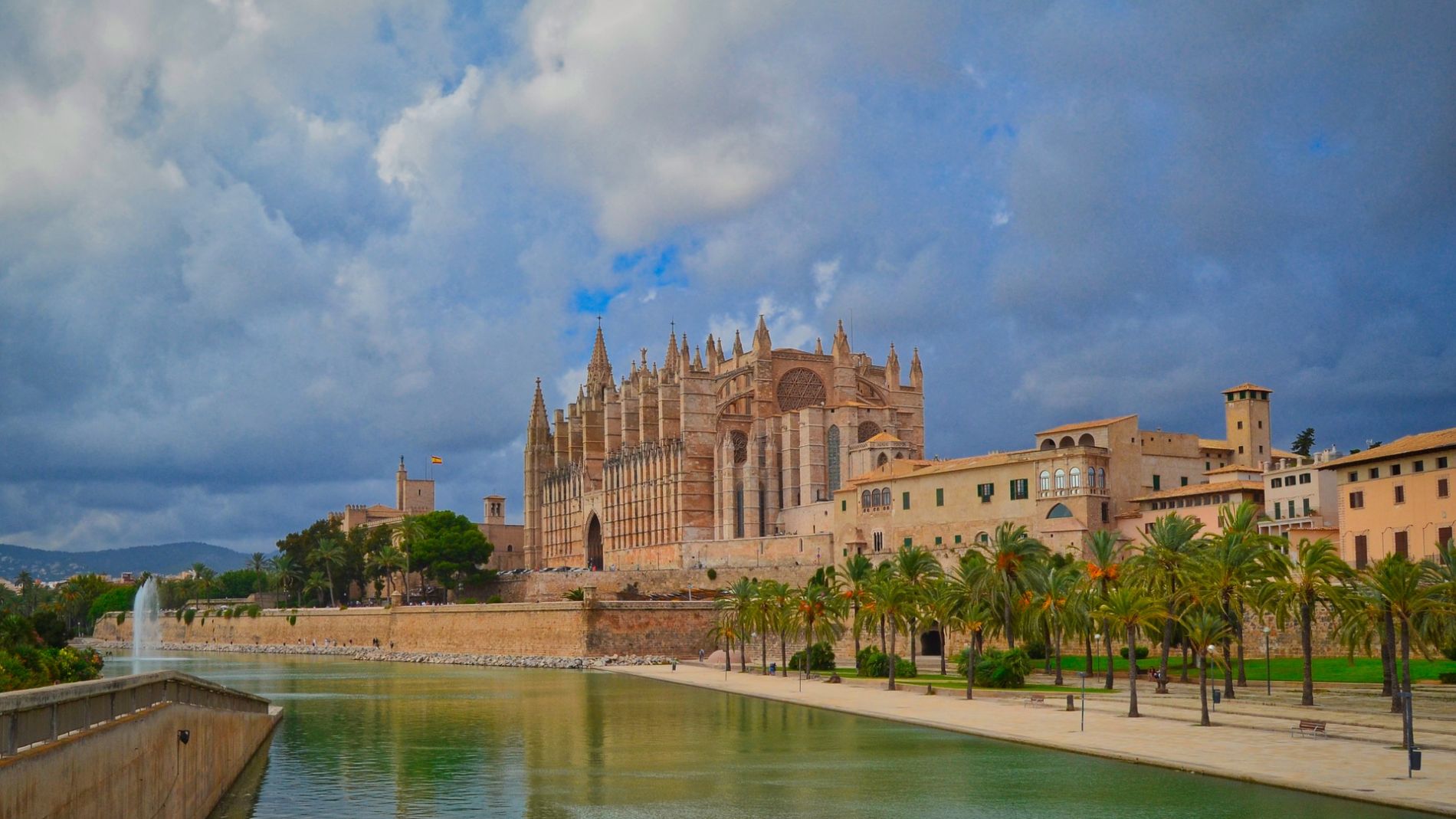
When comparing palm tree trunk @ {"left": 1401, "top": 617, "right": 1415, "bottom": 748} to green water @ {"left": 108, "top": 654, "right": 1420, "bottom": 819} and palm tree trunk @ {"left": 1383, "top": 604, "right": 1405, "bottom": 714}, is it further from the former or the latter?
green water @ {"left": 108, "top": 654, "right": 1420, "bottom": 819}

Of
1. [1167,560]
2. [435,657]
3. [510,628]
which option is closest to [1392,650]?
[1167,560]

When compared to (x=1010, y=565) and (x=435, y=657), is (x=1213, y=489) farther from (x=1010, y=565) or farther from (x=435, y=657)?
(x=435, y=657)

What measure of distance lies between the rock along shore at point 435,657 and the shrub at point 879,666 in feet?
55.1

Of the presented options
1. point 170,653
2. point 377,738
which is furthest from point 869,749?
point 170,653

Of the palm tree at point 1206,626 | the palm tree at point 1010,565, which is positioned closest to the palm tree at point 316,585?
the palm tree at point 1010,565

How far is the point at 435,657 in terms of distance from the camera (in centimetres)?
7938

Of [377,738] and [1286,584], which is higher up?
[1286,584]

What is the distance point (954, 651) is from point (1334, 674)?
2004 cm

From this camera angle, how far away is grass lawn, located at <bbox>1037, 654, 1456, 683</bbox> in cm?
4191

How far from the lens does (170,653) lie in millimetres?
99250

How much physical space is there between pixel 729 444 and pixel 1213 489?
3919 cm

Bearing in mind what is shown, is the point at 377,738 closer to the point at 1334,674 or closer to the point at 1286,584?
the point at 1286,584

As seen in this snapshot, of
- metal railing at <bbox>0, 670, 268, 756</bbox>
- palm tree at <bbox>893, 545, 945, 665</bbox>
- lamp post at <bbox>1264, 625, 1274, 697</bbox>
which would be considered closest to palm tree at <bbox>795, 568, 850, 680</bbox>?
palm tree at <bbox>893, 545, 945, 665</bbox>

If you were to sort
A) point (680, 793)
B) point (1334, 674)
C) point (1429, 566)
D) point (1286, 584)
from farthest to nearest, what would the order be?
1. point (1334, 674)
2. point (1286, 584)
3. point (1429, 566)
4. point (680, 793)
